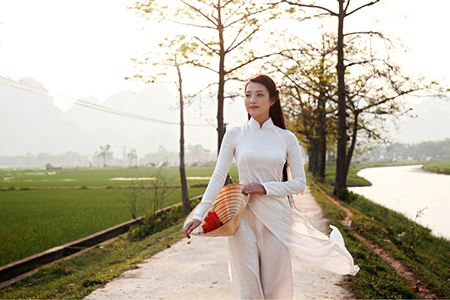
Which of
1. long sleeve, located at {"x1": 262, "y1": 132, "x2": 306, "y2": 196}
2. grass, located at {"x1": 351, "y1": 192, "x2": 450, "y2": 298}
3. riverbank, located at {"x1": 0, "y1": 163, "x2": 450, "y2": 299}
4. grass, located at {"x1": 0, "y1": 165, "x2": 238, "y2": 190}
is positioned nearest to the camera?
long sleeve, located at {"x1": 262, "y1": 132, "x2": 306, "y2": 196}

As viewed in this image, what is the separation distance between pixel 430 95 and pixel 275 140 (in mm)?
11945

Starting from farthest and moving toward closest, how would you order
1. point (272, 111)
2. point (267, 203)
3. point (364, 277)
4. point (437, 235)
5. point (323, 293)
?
point (437, 235) → point (364, 277) → point (323, 293) → point (272, 111) → point (267, 203)

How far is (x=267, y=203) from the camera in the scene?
2531 mm

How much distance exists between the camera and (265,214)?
2.49 metres

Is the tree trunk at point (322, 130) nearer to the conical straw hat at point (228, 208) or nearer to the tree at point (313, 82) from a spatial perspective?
the tree at point (313, 82)

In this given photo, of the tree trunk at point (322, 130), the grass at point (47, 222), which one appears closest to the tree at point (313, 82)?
the tree trunk at point (322, 130)

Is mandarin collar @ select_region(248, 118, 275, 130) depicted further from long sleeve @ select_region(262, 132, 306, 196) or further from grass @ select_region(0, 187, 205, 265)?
grass @ select_region(0, 187, 205, 265)

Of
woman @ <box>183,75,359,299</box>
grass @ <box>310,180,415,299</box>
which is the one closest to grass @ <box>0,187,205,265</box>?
grass @ <box>310,180,415,299</box>

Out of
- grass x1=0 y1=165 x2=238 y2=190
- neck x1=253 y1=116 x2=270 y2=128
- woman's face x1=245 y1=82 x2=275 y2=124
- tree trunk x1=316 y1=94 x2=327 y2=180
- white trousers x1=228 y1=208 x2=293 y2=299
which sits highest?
tree trunk x1=316 y1=94 x2=327 y2=180

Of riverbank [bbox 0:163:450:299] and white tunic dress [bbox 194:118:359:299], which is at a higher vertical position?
white tunic dress [bbox 194:118:359:299]

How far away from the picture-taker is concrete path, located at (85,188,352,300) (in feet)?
13.7

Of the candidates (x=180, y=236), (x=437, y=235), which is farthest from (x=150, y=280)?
(x=437, y=235)

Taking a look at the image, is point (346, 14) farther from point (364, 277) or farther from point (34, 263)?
point (34, 263)

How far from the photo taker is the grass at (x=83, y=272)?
4902 mm
